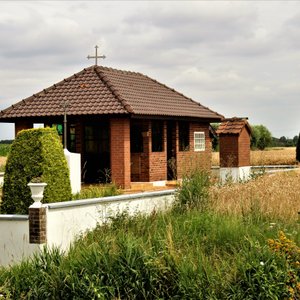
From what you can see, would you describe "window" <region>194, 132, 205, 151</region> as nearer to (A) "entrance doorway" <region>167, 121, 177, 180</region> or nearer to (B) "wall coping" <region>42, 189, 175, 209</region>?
(A) "entrance doorway" <region>167, 121, 177, 180</region>

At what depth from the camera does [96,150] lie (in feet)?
77.4

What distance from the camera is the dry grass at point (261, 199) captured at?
1353cm

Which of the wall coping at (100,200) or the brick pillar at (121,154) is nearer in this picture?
the wall coping at (100,200)

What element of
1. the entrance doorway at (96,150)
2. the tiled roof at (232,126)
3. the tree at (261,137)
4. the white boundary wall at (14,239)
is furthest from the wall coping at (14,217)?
the tree at (261,137)

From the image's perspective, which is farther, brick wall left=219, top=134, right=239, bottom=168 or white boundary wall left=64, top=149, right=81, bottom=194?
brick wall left=219, top=134, right=239, bottom=168

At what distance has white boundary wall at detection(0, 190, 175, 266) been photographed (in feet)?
40.4

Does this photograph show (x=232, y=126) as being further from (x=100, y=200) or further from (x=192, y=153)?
(x=100, y=200)

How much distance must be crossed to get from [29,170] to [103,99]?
970cm

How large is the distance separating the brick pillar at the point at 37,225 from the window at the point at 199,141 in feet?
50.0

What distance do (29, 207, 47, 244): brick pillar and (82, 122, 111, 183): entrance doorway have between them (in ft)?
36.9

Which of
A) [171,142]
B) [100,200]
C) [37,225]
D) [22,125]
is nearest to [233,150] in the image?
[171,142]

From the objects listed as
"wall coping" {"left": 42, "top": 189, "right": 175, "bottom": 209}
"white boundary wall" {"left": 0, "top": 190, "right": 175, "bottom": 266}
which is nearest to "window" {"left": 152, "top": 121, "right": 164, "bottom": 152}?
"wall coping" {"left": 42, "top": 189, "right": 175, "bottom": 209}

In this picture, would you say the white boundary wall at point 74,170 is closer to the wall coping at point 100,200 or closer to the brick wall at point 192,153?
the wall coping at point 100,200

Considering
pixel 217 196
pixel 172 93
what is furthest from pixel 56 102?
pixel 217 196
